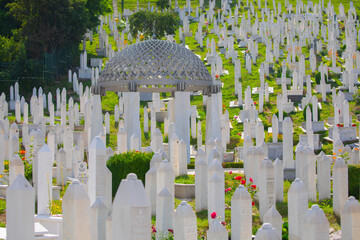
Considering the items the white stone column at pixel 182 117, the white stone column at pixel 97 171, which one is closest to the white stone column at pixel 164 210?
the white stone column at pixel 97 171

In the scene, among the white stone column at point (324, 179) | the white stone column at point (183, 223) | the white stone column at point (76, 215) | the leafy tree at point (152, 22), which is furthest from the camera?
the leafy tree at point (152, 22)

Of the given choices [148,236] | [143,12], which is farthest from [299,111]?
[148,236]

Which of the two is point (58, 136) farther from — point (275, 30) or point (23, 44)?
point (275, 30)

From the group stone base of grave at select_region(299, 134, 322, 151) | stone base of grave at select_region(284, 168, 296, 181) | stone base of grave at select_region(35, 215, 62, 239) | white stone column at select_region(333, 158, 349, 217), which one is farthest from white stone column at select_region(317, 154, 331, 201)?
stone base of grave at select_region(299, 134, 322, 151)

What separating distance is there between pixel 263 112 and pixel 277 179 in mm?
15248

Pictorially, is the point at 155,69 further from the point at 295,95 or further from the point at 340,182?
the point at 295,95

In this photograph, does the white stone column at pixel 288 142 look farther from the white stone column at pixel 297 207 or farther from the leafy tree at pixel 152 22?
the leafy tree at pixel 152 22

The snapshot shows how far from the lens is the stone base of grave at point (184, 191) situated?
15.9 metres

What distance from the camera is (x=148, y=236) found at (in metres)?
7.81

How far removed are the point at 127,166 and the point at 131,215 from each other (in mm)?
7958

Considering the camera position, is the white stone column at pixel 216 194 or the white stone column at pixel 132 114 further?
the white stone column at pixel 132 114

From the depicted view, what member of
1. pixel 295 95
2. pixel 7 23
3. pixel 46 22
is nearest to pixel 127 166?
pixel 295 95

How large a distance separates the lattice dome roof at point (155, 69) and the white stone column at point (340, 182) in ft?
25.4

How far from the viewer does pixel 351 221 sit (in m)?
10.1
